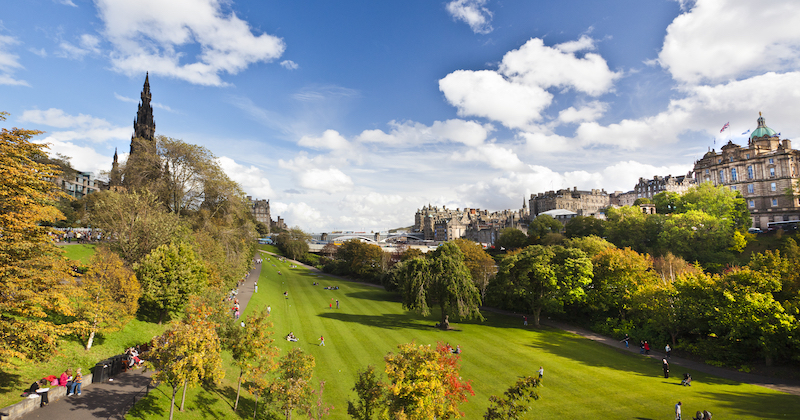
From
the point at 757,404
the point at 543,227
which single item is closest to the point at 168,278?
the point at 757,404

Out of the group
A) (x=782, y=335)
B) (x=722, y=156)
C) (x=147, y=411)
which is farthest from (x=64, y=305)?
(x=722, y=156)

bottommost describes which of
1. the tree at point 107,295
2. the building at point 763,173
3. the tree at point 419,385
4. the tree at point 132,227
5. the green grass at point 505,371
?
the green grass at point 505,371

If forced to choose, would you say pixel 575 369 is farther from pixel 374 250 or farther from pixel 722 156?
pixel 722 156

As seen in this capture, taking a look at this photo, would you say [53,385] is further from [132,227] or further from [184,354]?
[132,227]

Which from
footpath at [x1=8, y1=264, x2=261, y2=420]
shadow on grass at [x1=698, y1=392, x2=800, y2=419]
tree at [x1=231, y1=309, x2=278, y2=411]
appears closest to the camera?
footpath at [x1=8, y1=264, x2=261, y2=420]

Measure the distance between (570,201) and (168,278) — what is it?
572ft

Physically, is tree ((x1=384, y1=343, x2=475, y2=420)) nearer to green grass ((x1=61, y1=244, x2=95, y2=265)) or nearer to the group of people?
the group of people

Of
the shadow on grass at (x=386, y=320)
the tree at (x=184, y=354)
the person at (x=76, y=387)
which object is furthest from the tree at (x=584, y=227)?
the person at (x=76, y=387)

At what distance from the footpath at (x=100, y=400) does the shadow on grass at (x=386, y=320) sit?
83.6ft

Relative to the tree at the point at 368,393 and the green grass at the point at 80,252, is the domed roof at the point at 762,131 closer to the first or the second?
the tree at the point at 368,393

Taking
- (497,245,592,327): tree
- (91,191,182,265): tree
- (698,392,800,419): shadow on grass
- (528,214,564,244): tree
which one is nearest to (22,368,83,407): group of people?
(91,191,182,265): tree

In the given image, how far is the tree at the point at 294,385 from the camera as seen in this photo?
16078 mm

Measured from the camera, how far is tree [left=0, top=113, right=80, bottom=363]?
12.7 metres

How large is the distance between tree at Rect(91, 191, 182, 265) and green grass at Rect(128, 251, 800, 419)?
399 inches
